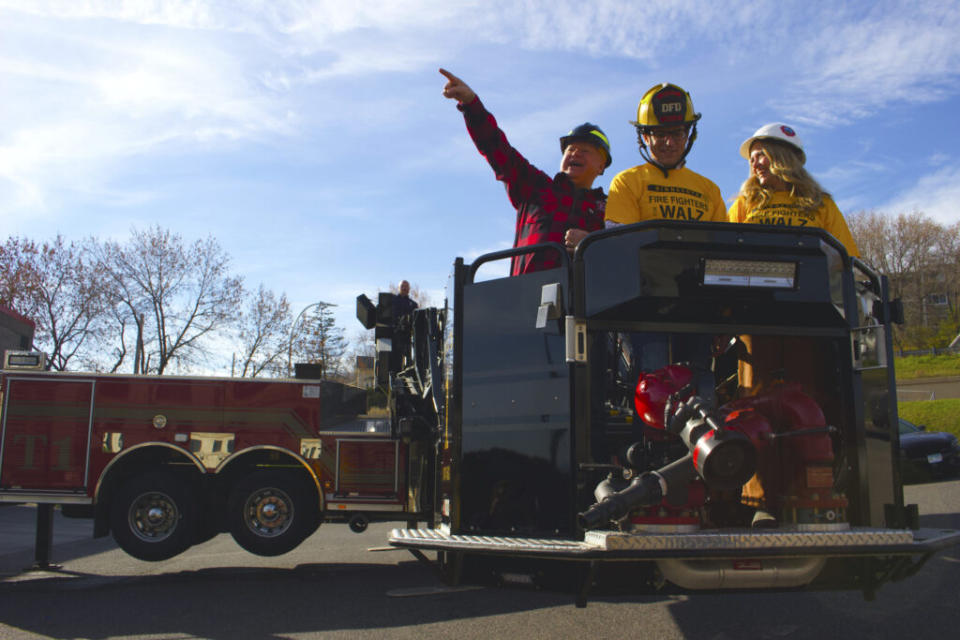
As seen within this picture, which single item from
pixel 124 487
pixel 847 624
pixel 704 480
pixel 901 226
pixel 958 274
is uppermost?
pixel 901 226

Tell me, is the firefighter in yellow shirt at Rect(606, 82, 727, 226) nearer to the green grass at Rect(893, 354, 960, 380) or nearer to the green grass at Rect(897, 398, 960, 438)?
the green grass at Rect(897, 398, 960, 438)

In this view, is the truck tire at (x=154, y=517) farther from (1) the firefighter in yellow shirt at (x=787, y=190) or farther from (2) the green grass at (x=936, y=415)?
(2) the green grass at (x=936, y=415)

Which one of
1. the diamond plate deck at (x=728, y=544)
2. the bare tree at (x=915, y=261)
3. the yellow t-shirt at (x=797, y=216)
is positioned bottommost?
the diamond plate deck at (x=728, y=544)

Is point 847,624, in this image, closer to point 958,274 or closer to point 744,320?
point 744,320

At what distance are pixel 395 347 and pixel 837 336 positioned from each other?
4874mm

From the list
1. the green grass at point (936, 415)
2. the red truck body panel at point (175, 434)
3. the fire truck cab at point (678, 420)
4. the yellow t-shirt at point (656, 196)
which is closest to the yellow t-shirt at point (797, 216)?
the yellow t-shirt at point (656, 196)

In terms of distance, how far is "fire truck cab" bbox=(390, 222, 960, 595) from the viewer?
281 centimetres

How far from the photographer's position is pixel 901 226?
55.4 metres

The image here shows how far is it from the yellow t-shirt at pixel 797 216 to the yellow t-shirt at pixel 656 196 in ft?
0.92

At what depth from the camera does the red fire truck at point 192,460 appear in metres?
7.16

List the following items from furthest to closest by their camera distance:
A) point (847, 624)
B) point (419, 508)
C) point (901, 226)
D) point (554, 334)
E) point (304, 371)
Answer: point (901, 226) < point (304, 371) < point (419, 508) < point (847, 624) < point (554, 334)

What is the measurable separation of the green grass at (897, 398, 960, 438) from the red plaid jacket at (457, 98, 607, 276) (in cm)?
1980

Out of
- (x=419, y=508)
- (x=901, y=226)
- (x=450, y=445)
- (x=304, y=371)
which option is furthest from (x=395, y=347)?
(x=901, y=226)

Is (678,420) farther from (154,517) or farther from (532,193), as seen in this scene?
(154,517)
